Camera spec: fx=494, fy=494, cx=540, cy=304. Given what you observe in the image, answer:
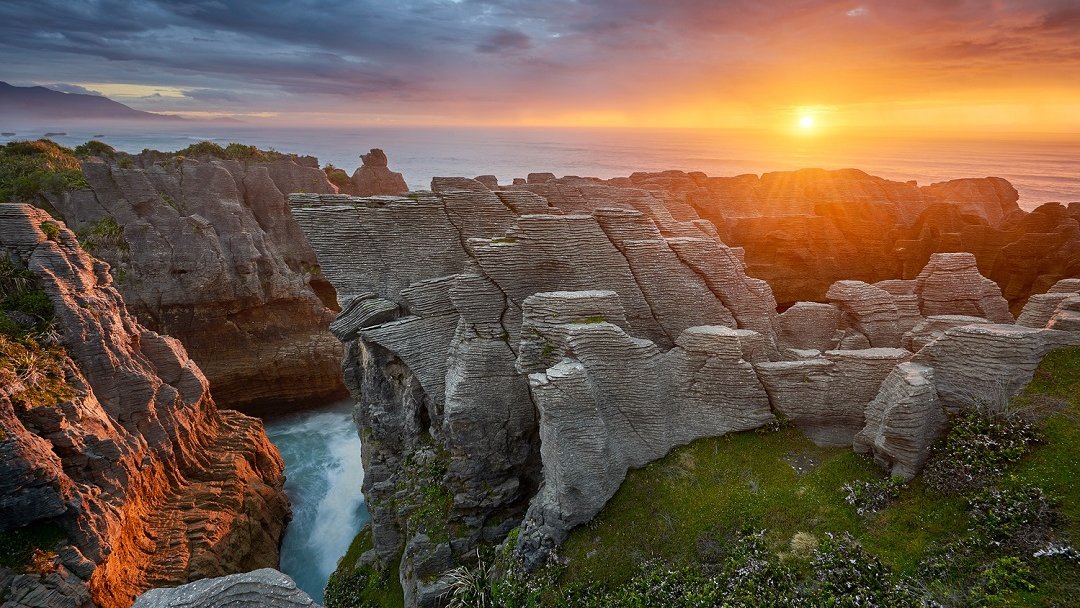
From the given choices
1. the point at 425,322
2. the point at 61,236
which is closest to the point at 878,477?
the point at 425,322

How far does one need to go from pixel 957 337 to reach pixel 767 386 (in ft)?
19.8

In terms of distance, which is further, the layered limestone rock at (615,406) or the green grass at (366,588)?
the green grass at (366,588)

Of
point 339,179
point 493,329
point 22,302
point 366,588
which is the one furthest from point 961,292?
point 339,179

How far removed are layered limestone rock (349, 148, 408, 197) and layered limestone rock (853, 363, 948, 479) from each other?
56.0 metres

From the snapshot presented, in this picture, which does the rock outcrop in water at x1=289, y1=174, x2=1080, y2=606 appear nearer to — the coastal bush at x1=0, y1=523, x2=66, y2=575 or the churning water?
the churning water

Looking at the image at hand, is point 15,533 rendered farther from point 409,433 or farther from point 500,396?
point 500,396

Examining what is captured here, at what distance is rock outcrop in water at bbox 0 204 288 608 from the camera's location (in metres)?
18.5

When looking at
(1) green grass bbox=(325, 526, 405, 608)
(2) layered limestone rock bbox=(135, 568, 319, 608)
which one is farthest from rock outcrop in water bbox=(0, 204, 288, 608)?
(2) layered limestone rock bbox=(135, 568, 319, 608)

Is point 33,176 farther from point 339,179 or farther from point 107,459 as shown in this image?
point 107,459

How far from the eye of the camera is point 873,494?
49.8ft

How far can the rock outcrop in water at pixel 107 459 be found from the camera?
18531mm

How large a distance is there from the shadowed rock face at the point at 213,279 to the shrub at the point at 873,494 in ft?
139

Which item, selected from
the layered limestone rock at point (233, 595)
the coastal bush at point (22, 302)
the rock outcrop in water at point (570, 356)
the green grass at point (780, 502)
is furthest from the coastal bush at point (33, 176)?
the green grass at point (780, 502)

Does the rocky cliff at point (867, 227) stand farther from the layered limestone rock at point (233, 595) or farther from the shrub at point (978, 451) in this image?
the layered limestone rock at point (233, 595)
